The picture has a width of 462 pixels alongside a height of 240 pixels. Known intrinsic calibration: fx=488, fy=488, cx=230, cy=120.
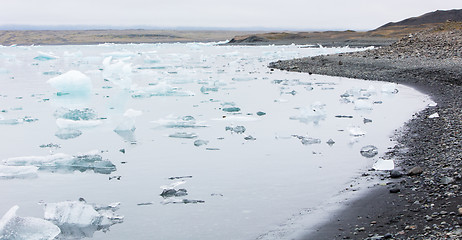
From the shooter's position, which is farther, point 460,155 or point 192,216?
point 460,155

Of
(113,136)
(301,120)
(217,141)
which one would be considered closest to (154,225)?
(217,141)

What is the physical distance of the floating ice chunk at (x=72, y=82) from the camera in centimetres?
1339

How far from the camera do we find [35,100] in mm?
12680

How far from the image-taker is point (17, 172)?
219 inches

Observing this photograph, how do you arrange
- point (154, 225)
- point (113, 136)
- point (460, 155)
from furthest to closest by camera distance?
1. point (113, 136)
2. point (460, 155)
3. point (154, 225)

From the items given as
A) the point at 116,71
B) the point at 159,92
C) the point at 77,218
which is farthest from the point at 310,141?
the point at 116,71

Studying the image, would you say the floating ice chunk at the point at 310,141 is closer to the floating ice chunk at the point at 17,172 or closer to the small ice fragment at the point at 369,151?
the small ice fragment at the point at 369,151

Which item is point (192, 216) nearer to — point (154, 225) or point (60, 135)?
point (154, 225)

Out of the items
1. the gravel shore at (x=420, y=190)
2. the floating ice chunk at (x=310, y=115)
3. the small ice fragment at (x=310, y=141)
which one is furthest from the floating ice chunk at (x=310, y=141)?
the floating ice chunk at (x=310, y=115)

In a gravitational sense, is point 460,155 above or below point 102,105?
above

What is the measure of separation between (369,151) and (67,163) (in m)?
3.71

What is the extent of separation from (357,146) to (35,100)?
9163 millimetres

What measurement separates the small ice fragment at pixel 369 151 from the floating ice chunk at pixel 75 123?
467 centimetres

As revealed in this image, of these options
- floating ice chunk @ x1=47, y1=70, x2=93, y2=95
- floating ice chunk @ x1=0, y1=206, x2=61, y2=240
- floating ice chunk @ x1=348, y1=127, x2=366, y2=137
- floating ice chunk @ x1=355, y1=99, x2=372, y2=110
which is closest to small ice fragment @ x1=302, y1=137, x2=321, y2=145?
floating ice chunk @ x1=348, y1=127, x2=366, y2=137
